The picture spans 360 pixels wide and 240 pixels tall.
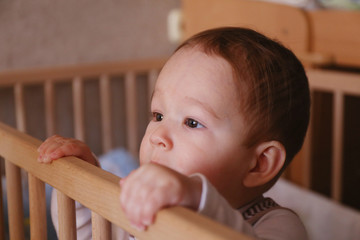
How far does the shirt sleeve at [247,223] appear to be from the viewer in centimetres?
47

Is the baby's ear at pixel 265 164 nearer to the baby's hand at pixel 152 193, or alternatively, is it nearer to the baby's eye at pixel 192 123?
the baby's eye at pixel 192 123

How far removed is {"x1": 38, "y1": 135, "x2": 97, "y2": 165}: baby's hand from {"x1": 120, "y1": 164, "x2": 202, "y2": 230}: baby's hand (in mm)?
162

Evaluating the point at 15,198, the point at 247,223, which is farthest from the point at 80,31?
the point at 247,223

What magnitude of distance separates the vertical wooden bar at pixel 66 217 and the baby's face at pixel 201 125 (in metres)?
0.12

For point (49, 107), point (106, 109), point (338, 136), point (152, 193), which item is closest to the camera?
point (152, 193)

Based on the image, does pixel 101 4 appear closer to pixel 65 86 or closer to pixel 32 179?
pixel 65 86

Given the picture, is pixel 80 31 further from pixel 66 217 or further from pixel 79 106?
pixel 66 217

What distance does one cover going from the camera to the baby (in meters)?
0.65

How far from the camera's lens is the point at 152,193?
1.48 ft

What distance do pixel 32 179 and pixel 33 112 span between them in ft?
3.33

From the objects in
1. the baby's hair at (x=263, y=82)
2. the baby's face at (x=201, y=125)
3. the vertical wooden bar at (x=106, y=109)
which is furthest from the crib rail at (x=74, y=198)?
the vertical wooden bar at (x=106, y=109)

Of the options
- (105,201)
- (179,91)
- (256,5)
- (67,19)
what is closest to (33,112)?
(67,19)

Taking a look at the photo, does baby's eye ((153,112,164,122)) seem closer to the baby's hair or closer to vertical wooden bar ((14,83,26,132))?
the baby's hair

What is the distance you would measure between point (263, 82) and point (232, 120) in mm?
61
